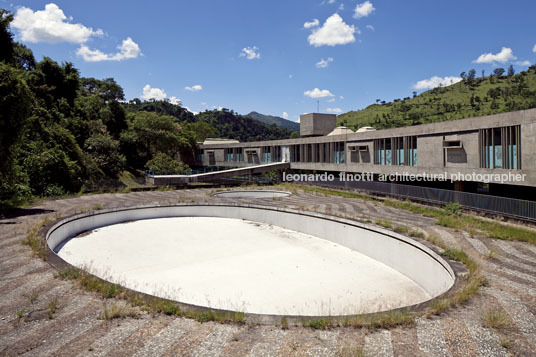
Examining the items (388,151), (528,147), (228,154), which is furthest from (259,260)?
(228,154)

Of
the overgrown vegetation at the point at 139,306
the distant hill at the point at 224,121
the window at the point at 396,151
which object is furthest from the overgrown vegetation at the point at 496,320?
the distant hill at the point at 224,121

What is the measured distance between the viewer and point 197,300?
12.6m

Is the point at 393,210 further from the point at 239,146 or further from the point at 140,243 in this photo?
the point at 239,146

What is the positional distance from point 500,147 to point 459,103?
98.3m

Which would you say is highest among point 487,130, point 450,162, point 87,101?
point 87,101

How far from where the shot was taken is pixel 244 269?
16203 mm

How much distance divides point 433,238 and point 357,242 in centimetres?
479

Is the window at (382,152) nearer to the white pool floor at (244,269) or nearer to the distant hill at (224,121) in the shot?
the white pool floor at (244,269)

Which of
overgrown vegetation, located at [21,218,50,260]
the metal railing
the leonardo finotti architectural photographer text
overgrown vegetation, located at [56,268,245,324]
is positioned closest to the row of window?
the leonardo finotti architectural photographer text

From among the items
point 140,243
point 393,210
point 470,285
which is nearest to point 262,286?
point 470,285

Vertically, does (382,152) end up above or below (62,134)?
below

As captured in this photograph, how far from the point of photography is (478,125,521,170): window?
819 inches

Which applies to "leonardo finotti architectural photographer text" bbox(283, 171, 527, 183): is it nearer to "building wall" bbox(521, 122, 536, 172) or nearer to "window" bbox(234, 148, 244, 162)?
"building wall" bbox(521, 122, 536, 172)

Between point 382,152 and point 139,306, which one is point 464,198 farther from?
point 139,306
